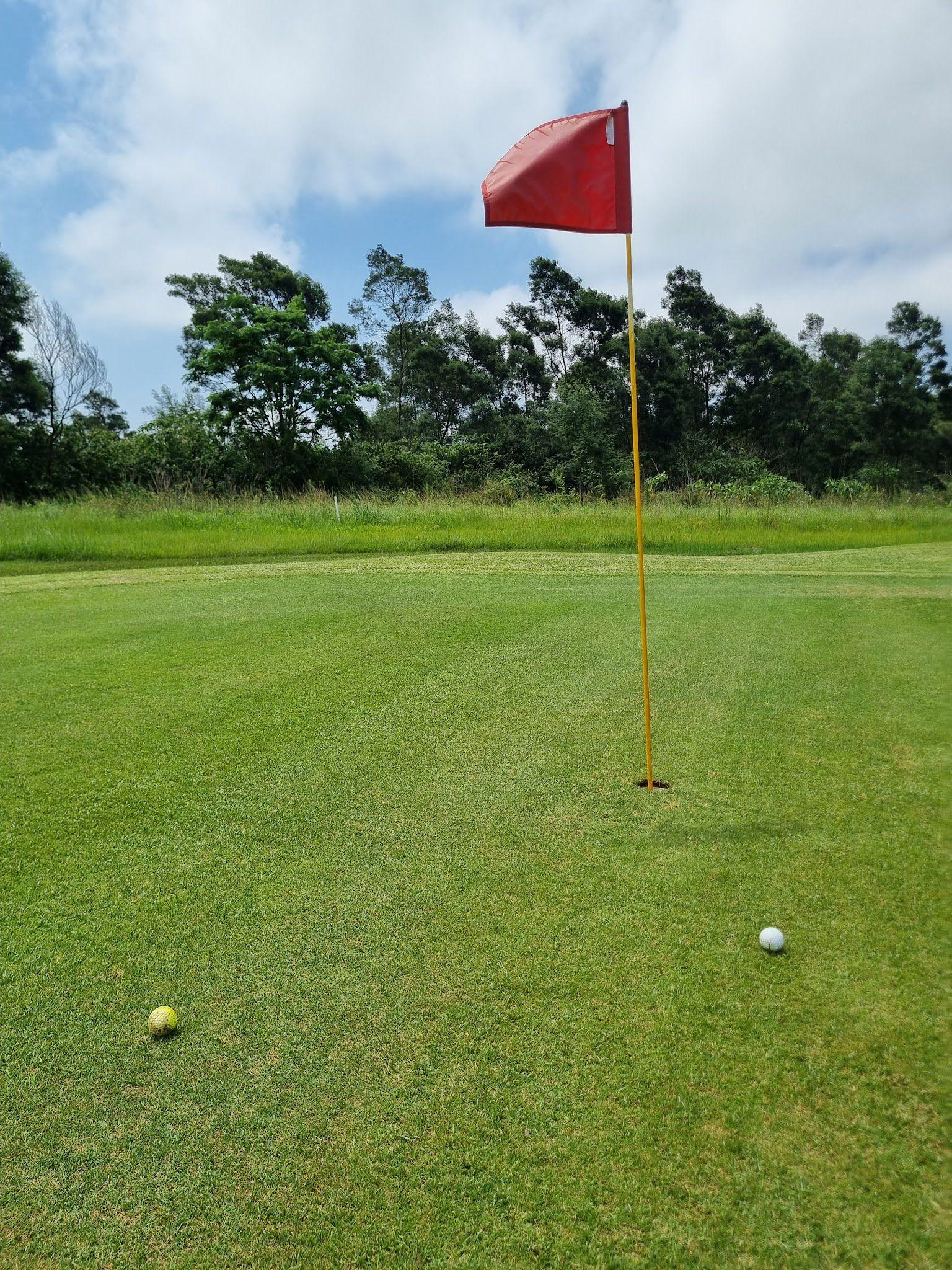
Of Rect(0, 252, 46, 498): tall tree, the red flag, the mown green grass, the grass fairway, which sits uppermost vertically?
Rect(0, 252, 46, 498): tall tree

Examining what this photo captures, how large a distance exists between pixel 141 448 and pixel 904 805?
28936 mm

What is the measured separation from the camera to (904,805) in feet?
10.0

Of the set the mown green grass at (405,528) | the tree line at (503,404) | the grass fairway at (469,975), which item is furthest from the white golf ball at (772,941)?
the tree line at (503,404)

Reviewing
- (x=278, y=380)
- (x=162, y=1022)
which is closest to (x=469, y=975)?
(x=162, y=1022)

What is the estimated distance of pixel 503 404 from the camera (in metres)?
38.8

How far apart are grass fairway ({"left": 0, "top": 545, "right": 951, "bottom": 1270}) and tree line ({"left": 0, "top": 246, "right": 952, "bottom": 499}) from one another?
23373 mm

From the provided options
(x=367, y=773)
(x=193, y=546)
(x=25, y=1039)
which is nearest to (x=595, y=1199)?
(x=25, y=1039)

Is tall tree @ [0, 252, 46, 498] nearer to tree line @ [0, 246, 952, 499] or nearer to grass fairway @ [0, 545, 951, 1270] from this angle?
tree line @ [0, 246, 952, 499]

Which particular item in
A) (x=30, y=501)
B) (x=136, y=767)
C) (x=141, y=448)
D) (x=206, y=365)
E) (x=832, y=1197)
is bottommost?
(x=832, y=1197)

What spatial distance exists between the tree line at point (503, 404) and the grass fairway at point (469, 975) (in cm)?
2337

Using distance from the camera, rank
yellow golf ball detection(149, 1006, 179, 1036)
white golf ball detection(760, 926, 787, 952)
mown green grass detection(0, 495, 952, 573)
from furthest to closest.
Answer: mown green grass detection(0, 495, 952, 573), white golf ball detection(760, 926, 787, 952), yellow golf ball detection(149, 1006, 179, 1036)

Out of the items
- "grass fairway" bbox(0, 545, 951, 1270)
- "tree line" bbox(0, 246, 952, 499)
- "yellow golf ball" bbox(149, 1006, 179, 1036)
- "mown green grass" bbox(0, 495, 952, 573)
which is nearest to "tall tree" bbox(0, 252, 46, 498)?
"tree line" bbox(0, 246, 952, 499)

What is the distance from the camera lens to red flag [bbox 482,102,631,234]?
137 inches

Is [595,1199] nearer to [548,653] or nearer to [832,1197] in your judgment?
[832,1197]
